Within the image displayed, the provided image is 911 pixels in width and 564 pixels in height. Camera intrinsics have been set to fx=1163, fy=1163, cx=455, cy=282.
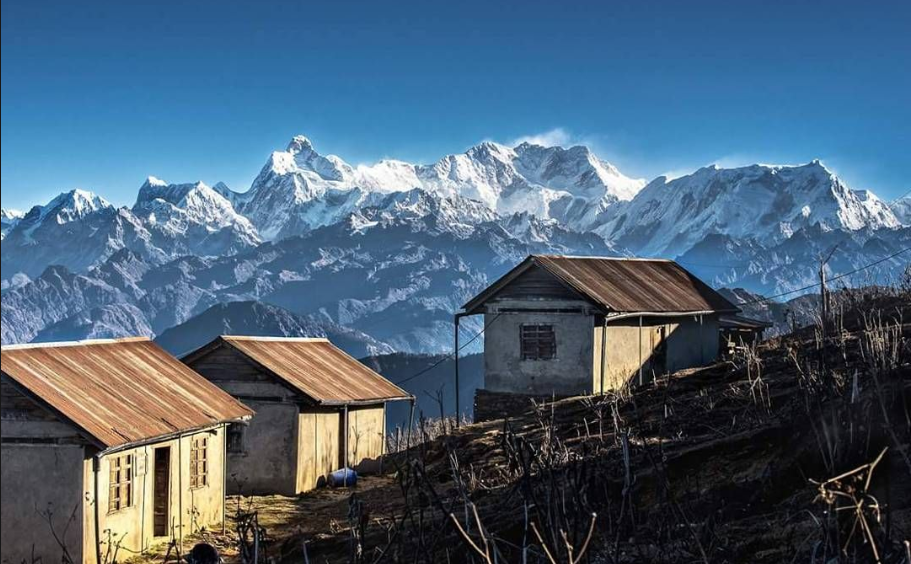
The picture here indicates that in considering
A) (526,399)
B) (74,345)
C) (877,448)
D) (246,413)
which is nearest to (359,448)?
(526,399)

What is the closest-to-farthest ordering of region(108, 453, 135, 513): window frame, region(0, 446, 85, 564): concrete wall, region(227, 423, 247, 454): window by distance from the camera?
region(0, 446, 85, 564): concrete wall → region(108, 453, 135, 513): window frame → region(227, 423, 247, 454): window

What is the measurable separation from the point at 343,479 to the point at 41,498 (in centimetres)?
1094

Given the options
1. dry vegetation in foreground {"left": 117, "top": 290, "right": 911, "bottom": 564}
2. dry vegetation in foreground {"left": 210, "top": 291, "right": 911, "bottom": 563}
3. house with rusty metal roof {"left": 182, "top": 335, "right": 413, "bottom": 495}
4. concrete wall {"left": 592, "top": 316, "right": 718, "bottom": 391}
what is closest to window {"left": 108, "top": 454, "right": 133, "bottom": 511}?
dry vegetation in foreground {"left": 117, "top": 290, "right": 911, "bottom": 564}

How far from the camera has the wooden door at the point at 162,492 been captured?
18703mm

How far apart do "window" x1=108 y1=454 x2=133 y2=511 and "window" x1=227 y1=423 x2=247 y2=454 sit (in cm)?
798

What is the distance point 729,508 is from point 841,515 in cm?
362

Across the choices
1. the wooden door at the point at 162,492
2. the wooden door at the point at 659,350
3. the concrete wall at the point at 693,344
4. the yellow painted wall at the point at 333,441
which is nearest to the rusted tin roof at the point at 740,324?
the concrete wall at the point at 693,344

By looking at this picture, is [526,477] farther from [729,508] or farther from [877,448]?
[729,508]

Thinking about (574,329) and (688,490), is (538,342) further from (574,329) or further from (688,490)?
(688,490)

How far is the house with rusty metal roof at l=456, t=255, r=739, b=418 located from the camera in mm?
30078

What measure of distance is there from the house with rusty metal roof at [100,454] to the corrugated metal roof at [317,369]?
517 centimetres

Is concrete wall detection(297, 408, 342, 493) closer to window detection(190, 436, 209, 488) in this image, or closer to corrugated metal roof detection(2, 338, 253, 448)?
corrugated metal roof detection(2, 338, 253, 448)

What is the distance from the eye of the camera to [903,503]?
31.7 feet

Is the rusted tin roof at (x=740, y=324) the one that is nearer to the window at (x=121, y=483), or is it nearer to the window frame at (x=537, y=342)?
the window frame at (x=537, y=342)
